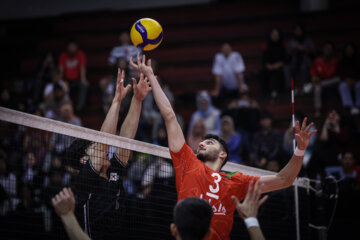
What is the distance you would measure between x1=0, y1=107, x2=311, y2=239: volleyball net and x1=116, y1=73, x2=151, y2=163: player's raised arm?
0.03 m

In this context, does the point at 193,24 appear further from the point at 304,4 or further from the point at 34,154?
the point at 34,154

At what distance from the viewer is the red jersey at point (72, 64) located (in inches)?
515

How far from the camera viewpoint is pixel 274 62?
38.9 ft

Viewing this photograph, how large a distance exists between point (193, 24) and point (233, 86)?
3.94 metres

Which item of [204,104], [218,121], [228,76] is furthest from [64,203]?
[228,76]

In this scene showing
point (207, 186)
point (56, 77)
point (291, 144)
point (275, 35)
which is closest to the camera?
point (207, 186)

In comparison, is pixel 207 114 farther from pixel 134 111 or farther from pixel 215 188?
pixel 215 188

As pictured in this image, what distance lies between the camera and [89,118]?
12227 millimetres

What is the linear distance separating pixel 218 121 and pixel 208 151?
5.91 meters

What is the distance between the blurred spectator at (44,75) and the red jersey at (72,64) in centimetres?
34

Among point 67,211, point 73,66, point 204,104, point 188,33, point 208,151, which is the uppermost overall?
point 188,33

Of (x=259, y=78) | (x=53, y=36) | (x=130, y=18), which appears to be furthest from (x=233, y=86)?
(x=53, y=36)

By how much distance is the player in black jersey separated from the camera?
17.0 feet

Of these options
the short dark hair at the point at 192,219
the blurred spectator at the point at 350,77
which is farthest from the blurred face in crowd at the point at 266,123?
the short dark hair at the point at 192,219
